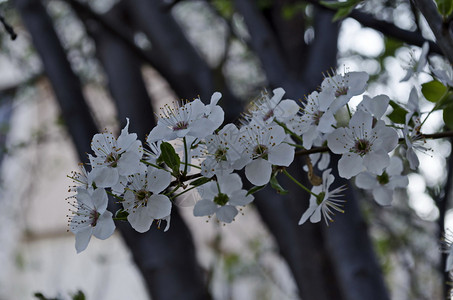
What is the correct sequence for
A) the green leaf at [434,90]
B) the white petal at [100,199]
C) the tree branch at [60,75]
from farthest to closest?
1. the tree branch at [60,75]
2. the green leaf at [434,90]
3. the white petal at [100,199]

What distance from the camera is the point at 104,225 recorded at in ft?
1.77

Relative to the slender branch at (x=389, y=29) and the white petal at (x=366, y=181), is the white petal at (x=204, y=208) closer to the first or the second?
the white petal at (x=366, y=181)

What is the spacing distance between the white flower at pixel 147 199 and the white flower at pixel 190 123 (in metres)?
0.04

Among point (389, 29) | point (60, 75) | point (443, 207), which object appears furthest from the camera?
point (60, 75)

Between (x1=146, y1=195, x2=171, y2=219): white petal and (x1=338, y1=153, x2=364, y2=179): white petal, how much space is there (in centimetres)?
20

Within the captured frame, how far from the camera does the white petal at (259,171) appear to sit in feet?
1.77

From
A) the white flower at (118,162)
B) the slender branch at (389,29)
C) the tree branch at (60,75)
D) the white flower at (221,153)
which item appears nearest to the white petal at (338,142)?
the white flower at (221,153)

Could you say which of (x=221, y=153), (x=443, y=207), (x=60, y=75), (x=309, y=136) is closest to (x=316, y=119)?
(x=309, y=136)

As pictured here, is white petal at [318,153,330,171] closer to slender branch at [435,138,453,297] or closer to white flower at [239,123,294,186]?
white flower at [239,123,294,186]

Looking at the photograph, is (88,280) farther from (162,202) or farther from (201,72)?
(162,202)

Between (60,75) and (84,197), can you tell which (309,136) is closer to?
(84,197)

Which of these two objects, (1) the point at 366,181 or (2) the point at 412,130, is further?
(1) the point at 366,181

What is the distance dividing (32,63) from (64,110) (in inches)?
64.8

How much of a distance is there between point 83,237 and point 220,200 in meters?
0.16
